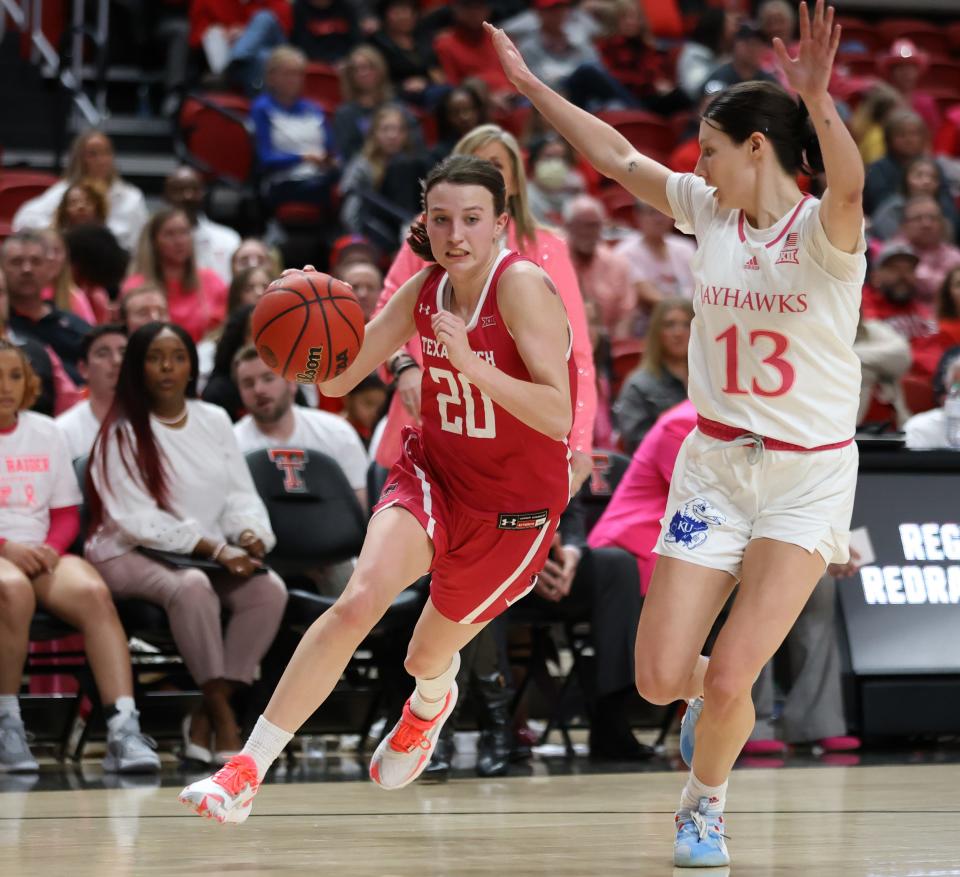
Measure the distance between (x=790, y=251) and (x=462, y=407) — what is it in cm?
95

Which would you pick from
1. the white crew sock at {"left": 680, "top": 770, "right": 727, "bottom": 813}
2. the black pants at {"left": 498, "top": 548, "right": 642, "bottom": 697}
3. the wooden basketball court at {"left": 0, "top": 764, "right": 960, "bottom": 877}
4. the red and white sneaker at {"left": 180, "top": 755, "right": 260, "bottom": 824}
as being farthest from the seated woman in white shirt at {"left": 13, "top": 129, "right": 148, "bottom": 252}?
the white crew sock at {"left": 680, "top": 770, "right": 727, "bottom": 813}

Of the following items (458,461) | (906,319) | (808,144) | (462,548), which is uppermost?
(808,144)

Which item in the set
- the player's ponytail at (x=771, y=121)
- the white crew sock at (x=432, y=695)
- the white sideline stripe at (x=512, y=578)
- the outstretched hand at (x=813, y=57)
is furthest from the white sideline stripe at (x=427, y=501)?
the outstretched hand at (x=813, y=57)

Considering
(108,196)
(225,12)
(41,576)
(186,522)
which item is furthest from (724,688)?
(225,12)

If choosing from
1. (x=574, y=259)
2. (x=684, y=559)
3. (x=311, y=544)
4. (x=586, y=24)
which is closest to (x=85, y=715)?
(x=311, y=544)

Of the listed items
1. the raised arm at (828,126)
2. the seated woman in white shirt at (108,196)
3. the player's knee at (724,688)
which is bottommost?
the player's knee at (724,688)

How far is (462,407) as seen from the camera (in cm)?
425

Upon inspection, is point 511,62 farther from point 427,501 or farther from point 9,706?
point 9,706

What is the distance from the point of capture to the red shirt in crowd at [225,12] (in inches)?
477

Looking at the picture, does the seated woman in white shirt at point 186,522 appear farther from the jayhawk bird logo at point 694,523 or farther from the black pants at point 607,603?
the jayhawk bird logo at point 694,523

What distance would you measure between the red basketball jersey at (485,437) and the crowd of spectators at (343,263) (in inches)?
34.1

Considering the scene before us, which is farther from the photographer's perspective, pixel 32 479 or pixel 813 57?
pixel 32 479

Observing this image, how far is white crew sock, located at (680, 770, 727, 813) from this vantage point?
13.4 ft

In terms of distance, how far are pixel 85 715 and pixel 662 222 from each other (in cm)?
508
